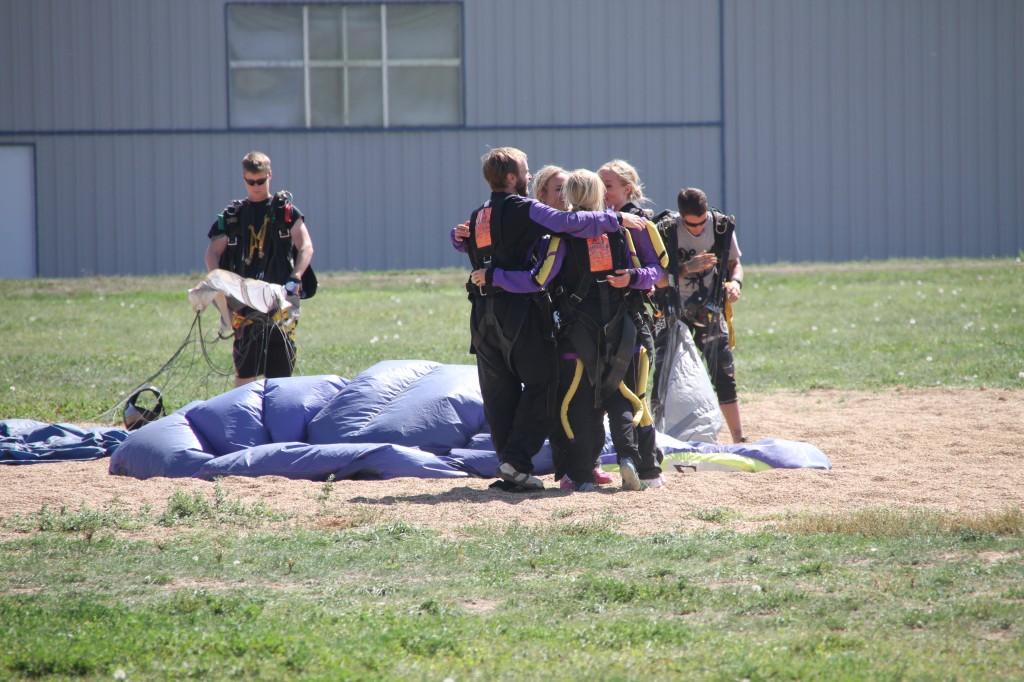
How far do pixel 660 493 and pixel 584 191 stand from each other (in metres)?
1.54

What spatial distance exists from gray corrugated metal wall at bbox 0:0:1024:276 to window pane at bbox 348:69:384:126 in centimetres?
38

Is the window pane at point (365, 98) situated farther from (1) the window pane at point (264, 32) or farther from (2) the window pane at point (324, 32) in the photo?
(1) the window pane at point (264, 32)

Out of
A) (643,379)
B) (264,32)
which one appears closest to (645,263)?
(643,379)

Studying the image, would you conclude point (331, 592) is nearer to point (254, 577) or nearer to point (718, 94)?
point (254, 577)

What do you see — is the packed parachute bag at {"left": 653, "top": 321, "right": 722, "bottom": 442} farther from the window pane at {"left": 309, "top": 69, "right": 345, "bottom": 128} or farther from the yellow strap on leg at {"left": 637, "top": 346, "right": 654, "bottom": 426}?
the window pane at {"left": 309, "top": 69, "right": 345, "bottom": 128}

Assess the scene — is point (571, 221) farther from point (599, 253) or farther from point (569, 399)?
point (569, 399)

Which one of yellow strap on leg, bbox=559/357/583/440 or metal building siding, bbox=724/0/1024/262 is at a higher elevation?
metal building siding, bbox=724/0/1024/262

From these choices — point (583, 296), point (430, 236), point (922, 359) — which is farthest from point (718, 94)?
point (583, 296)

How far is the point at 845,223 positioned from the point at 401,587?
19.7m

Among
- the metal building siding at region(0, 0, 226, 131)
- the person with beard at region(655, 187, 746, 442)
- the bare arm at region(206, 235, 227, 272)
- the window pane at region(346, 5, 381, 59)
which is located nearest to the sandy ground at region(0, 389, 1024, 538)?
the person with beard at region(655, 187, 746, 442)

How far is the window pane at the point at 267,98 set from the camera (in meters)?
21.9

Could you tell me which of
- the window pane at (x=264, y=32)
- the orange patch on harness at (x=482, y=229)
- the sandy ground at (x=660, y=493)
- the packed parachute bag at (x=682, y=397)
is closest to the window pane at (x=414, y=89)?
the window pane at (x=264, y=32)

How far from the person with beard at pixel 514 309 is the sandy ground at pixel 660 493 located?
13.0 inches

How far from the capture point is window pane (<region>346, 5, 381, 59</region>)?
21906mm
